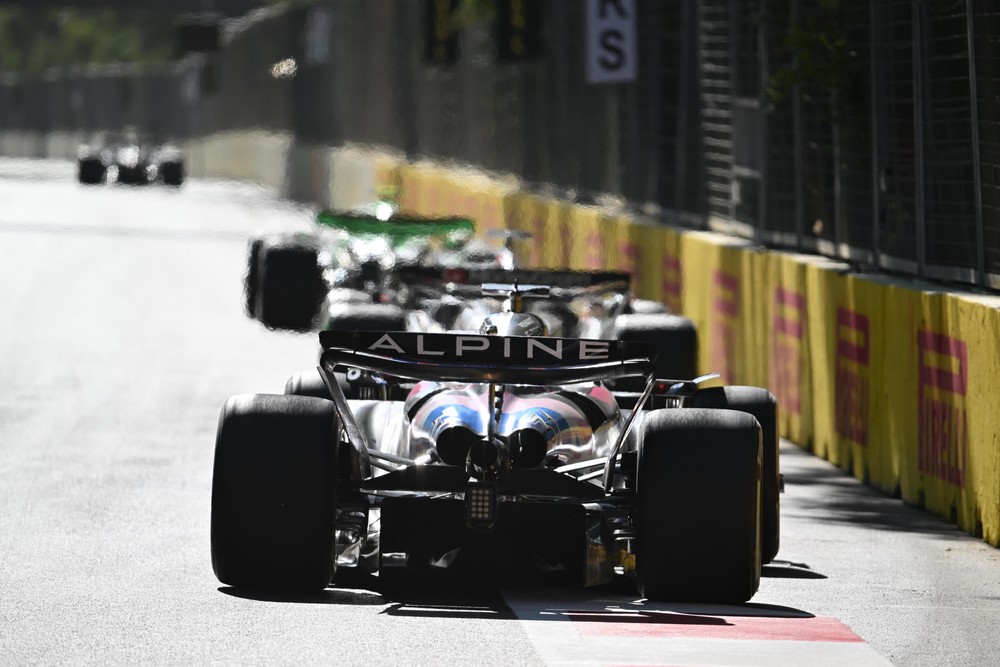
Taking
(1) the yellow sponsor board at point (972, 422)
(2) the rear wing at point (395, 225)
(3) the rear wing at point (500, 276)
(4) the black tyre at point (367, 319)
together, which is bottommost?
(1) the yellow sponsor board at point (972, 422)

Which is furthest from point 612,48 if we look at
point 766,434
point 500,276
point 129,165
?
point 129,165

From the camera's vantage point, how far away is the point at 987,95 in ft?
35.7

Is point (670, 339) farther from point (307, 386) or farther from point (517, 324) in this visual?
point (307, 386)

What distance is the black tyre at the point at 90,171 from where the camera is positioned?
198ft

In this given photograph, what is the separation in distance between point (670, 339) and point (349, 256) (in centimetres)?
607

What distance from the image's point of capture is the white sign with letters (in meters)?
21.1

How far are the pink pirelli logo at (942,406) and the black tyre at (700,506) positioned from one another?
2.54 metres

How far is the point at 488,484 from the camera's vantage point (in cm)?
792

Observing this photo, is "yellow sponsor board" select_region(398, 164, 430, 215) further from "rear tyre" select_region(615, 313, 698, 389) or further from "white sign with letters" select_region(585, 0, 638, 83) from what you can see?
"rear tyre" select_region(615, 313, 698, 389)

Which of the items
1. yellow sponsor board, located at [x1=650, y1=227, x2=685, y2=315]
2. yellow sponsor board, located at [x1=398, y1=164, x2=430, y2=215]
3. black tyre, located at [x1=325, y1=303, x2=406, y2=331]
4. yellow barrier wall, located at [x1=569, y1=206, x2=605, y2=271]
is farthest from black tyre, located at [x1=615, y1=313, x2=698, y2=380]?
yellow sponsor board, located at [x1=398, y1=164, x2=430, y2=215]

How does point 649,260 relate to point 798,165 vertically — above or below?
below

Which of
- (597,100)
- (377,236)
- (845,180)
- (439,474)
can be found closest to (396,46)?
(597,100)

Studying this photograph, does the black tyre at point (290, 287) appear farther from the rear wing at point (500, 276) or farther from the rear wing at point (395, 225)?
the rear wing at point (500, 276)

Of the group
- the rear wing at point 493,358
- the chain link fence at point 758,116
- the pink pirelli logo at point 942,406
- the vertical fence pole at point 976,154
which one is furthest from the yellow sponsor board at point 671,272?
the rear wing at point 493,358
